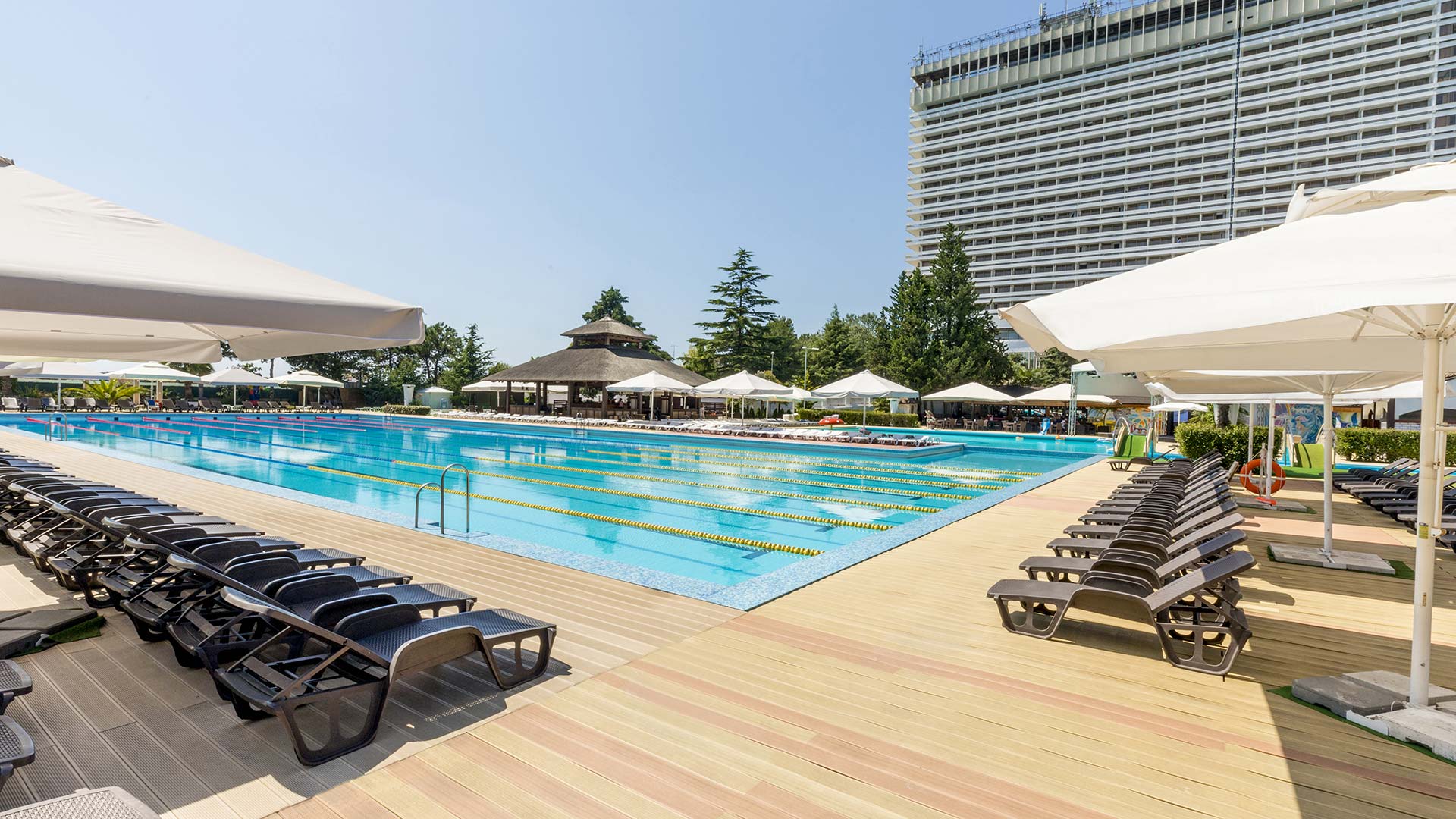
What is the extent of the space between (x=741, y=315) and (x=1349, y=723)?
48491 millimetres

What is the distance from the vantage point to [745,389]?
87.4 ft

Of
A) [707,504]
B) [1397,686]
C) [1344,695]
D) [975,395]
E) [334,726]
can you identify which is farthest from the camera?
[975,395]

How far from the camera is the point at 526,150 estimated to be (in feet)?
85.7

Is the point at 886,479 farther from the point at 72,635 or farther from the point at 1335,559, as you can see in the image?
the point at 72,635

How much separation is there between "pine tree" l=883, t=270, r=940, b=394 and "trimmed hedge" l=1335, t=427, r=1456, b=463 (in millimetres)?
24516

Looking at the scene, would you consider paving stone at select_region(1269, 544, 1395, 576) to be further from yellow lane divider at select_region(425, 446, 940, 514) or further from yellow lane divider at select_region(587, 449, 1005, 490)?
yellow lane divider at select_region(587, 449, 1005, 490)

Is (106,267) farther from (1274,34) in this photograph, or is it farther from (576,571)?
(1274,34)

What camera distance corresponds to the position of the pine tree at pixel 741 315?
5034 centimetres

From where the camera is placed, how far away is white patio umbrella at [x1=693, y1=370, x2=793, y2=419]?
26.6 m

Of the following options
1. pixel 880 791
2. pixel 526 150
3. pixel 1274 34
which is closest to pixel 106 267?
pixel 880 791

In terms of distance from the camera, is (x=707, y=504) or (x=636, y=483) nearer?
(x=707, y=504)

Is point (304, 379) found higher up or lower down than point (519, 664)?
higher up

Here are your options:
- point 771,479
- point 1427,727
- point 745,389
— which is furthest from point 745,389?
point 1427,727

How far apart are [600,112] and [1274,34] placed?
8239 cm
